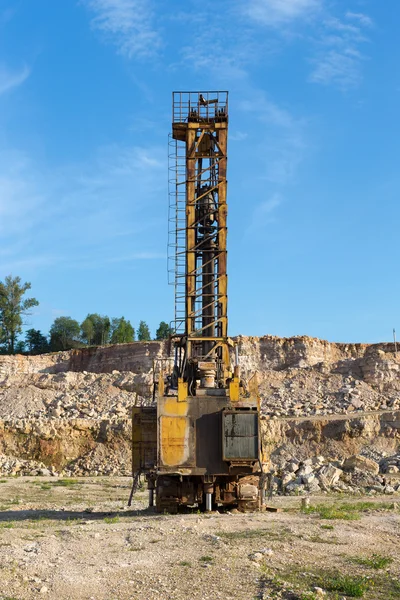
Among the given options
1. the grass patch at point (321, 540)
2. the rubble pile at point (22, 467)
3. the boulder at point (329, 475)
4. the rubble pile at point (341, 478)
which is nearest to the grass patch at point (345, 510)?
the grass patch at point (321, 540)

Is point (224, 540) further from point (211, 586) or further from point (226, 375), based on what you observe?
point (226, 375)

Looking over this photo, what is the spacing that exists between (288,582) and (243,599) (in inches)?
36.6

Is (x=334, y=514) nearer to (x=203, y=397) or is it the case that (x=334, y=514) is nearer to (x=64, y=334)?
(x=203, y=397)

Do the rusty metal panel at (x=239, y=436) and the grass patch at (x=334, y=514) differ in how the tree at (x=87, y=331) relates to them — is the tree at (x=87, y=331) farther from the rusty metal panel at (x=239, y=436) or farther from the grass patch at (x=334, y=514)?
the rusty metal panel at (x=239, y=436)

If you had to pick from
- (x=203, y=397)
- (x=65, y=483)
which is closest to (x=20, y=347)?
(x=65, y=483)

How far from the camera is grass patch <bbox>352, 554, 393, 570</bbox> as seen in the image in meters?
10.1

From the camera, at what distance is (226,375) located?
18.9m

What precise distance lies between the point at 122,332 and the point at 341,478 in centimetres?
6326

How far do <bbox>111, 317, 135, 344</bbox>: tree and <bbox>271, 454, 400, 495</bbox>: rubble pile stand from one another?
2328 inches

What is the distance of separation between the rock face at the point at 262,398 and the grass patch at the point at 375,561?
46.7 ft

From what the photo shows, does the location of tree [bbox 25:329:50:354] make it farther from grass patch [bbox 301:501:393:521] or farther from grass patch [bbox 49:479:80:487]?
grass patch [bbox 301:501:393:521]

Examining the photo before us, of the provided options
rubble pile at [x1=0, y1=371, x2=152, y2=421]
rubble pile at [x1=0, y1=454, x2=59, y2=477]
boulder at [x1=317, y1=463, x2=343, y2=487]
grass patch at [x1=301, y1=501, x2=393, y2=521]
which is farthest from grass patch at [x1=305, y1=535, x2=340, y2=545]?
rubble pile at [x1=0, y1=371, x2=152, y2=421]

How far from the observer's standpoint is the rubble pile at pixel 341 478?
24.0 metres

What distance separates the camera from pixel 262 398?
48469mm
